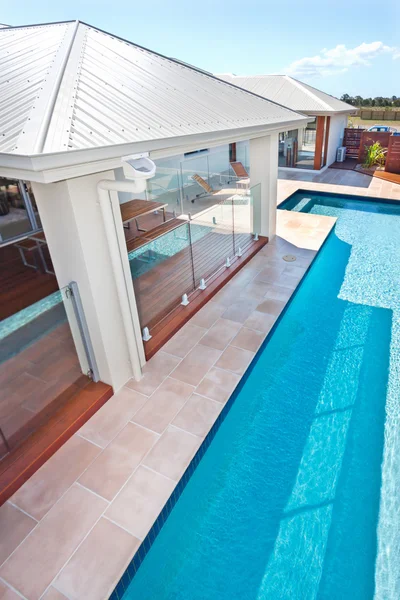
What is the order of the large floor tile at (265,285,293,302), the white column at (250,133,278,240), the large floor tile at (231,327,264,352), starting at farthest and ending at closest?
the white column at (250,133,278,240) < the large floor tile at (265,285,293,302) < the large floor tile at (231,327,264,352)

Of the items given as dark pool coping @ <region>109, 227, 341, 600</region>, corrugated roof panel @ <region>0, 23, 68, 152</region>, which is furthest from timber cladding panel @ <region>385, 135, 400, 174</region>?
dark pool coping @ <region>109, 227, 341, 600</region>

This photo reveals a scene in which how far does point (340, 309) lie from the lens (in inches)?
257

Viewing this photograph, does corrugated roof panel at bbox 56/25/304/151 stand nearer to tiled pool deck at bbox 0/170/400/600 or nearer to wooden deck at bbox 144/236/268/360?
wooden deck at bbox 144/236/268/360

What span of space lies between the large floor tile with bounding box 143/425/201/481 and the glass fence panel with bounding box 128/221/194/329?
2013 mm

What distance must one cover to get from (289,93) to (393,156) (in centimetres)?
558

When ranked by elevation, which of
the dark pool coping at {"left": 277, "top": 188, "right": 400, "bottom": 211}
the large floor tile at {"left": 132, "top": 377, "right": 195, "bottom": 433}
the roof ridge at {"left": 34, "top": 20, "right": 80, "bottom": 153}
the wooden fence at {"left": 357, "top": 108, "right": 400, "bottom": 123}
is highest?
the roof ridge at {"left": 34, "top": 20, "right": 80, "bottom": 153}

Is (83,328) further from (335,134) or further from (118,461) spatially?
(335,134)

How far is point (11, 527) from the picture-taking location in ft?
10.5

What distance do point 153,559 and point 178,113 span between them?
4979mm

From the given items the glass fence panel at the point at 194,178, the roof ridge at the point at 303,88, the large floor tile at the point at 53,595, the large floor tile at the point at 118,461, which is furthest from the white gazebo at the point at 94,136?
the roof ridge at the point at 303,88

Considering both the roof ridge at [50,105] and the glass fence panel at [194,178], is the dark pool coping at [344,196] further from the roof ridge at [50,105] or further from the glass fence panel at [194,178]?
the roof ridge at [50,105]

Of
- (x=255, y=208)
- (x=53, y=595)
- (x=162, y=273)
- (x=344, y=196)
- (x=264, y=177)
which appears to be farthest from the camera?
(x=344, y=196)

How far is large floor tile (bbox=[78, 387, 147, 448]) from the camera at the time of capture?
405 centimetres

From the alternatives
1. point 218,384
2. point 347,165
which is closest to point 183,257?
point 218,384
